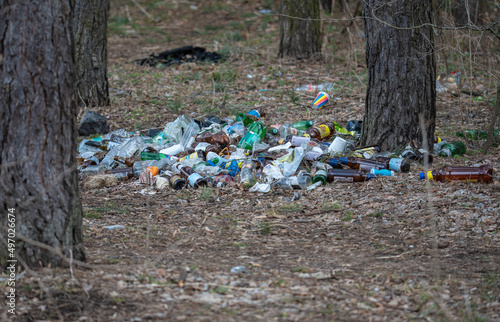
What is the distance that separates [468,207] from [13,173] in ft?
10.3

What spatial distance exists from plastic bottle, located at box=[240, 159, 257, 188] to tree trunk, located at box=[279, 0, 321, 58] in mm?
5199

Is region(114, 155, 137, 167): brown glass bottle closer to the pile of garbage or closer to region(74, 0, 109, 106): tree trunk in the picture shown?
the pile of garbage

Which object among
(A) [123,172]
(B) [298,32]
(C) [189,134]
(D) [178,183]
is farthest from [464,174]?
(B) [298,32]

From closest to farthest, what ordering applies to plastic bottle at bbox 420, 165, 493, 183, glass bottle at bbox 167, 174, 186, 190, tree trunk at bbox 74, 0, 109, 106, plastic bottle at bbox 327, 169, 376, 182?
plastic bottle at bbox 420, 165, 493, 183, plastic bottle at bbox 327, 169, 376, 182, glass bottle at bbox 167, 174, 186, 190, tree trunk at bbox 74, 0, 109, 106

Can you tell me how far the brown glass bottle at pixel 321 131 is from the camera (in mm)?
5790

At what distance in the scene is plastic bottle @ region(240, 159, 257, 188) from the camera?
4789 mm

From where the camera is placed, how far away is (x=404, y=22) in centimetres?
489

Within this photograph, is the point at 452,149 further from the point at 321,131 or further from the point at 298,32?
the point at 298,32

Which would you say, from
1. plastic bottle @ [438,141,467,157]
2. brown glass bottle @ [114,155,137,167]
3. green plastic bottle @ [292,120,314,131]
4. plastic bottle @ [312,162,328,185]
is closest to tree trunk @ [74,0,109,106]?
brown glass bottle @ [114,155,137,167]

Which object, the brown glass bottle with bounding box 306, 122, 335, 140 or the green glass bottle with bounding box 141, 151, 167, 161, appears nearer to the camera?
the green glass bottle with bounding box 141, 151, 167, 161

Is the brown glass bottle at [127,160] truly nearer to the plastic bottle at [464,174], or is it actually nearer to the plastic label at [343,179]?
the plastic label at [343,179]

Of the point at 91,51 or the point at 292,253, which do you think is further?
the point at 91,51

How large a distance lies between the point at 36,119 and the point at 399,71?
352 cm

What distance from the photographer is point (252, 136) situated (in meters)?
5.61
